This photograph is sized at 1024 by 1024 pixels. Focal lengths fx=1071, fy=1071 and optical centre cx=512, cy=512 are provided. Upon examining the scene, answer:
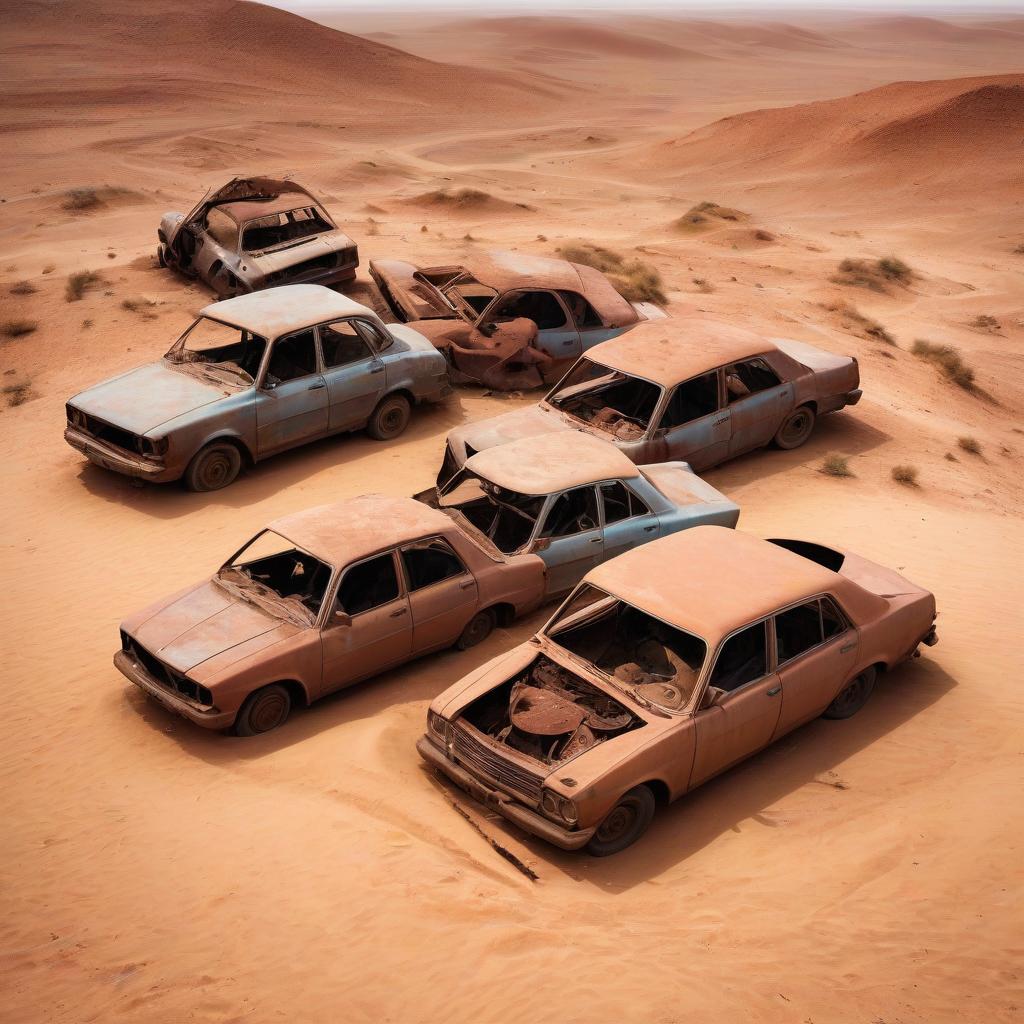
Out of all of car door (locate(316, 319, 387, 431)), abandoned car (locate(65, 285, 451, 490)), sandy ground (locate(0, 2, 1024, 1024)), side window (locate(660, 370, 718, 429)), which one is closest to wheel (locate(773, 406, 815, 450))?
sandy ground (locate(0, 2, 1024, 1024))

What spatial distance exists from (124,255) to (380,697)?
609 inches

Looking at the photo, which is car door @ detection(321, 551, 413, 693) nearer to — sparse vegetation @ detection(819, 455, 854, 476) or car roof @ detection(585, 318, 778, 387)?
car roof @ detection(585, 318, 778, 387)

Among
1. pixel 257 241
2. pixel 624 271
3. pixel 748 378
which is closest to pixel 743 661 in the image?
pixel 748 378

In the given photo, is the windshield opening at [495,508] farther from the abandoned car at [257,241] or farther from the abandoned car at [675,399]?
the abandoned car at [257,241]

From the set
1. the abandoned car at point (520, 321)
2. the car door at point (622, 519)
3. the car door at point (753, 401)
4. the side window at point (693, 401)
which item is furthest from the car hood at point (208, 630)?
the abandoned car at point (520, 321)

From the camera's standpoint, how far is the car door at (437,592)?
8172 millimetres

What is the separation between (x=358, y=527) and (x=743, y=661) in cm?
304

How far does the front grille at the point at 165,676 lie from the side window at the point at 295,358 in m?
4.81

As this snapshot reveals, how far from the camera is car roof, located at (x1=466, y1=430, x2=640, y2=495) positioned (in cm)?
899

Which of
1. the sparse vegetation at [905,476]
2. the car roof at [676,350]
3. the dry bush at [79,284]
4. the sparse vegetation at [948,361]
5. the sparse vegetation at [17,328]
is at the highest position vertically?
the car roof at [676,350]

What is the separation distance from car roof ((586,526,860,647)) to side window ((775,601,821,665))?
0.63 ft

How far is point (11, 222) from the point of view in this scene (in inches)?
924

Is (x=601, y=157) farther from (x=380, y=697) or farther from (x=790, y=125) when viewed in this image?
(x=380, y=697)

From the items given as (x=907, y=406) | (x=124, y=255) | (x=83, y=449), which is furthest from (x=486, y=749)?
(x=124, y=255)
